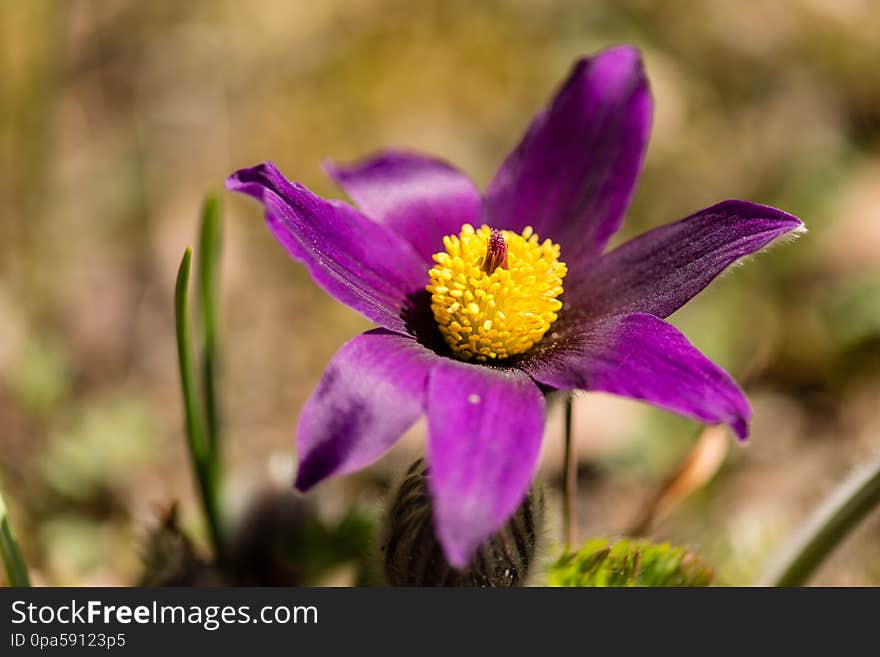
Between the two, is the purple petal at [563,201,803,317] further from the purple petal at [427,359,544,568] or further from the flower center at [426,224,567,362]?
the purple petal at [427,359,544,568]

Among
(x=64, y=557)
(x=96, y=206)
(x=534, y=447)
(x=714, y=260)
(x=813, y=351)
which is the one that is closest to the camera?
(x=534, y=447)

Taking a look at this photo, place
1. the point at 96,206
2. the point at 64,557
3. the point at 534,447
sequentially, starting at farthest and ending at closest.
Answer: the point at 96,206 < the point at 64,557 < the point at 534,447

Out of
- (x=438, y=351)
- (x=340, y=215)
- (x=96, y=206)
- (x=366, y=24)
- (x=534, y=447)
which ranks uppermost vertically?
(x=366, y=24)

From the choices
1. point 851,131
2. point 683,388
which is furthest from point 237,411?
point 851,131

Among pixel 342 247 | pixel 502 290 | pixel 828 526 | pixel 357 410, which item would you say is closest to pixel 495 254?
pixel 502 290

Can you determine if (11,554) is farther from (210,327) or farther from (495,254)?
(495,254)

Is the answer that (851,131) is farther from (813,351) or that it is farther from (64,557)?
(64,557)

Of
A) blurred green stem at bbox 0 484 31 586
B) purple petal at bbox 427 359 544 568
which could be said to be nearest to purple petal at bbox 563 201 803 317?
purple petal at bbox 427 359 544 568

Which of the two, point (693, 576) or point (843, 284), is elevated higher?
point (843, 284)
